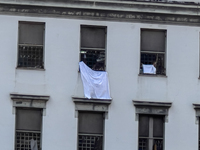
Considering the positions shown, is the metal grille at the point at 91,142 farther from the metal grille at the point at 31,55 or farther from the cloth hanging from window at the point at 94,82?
the metal grille at the point at 31,55

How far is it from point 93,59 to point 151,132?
3.99 m

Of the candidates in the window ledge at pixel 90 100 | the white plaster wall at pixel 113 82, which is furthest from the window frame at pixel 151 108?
the window ledge at pixel 90 100

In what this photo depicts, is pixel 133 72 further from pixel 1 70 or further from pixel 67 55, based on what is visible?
pixel 1 70

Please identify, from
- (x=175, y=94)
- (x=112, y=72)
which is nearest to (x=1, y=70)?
(x=112, y=72)

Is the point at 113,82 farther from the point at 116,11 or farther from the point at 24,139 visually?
the point at 24,139

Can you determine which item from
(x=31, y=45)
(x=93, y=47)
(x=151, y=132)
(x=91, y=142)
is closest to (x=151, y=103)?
(x=151, y=132)

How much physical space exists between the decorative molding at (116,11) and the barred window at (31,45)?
0.57m

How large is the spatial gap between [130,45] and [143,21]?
3.98 feet

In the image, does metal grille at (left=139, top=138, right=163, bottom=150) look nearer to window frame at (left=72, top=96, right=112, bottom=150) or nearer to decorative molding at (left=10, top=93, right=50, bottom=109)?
window frame at (left=72, top=96, right=112, bottom=150)

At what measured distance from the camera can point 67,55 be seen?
39781 mm

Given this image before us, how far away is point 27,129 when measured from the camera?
39.4 m

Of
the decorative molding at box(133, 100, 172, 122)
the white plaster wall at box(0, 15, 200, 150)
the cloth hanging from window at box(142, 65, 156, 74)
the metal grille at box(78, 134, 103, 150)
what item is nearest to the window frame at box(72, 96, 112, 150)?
the white plaster wall at box(0, 15, 200, 150)

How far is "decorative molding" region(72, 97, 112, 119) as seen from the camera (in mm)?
39438

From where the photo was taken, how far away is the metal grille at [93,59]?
40.1 meters
